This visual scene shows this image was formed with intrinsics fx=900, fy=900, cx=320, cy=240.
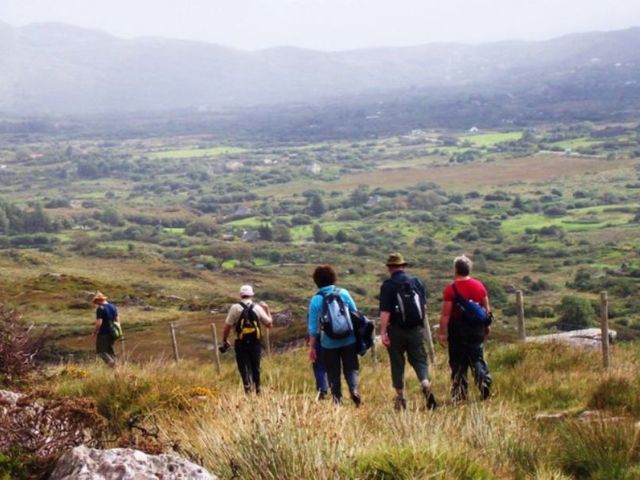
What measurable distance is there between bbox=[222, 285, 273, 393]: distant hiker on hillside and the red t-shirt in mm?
2306

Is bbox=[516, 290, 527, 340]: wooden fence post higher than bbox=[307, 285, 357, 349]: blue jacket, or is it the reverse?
bbox=[307, 285, 357, 349]: blue jacket

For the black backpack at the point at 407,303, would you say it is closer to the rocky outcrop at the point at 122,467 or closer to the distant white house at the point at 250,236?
the rocky outcrop at the point at 122,467

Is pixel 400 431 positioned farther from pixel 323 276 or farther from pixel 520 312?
pixel 520 312

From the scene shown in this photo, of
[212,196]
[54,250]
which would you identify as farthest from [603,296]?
[212,196]

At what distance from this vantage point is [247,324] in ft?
32.6

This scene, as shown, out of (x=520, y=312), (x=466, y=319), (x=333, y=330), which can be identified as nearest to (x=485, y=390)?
(x=466, y=319)

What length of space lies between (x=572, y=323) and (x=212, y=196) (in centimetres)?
12152

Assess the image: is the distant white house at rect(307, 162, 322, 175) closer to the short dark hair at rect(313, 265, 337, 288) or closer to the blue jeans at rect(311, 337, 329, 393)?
the blue jeans at rect(311, 337, 329, 393)

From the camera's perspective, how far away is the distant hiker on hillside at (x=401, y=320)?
8.58m

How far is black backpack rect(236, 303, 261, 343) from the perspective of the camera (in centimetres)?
992

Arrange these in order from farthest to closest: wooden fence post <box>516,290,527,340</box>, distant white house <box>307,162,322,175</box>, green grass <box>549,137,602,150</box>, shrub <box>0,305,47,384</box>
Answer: distant white house <box>307,162,322,175</box> < green grass <box>549,137,602,150</box> < wooden fence post <box>516,290,527,340</box> < shrub <box>0,305,47,384</box>

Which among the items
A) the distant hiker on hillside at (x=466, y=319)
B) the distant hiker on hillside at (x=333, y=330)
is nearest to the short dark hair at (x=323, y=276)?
the distant hiker on hillside at (x=333, y=330)

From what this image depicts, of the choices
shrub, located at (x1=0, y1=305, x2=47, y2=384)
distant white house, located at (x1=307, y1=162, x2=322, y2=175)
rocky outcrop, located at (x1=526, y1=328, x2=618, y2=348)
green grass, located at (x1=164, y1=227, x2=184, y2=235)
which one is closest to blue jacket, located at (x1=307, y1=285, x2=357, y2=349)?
shrub, located at (x1=0, y1=305, x2=47, y2=384)

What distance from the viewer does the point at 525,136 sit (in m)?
200
